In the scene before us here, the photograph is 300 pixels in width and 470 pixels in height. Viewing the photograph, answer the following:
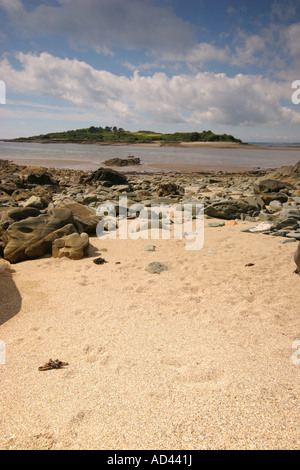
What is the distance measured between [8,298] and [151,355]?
2499mm

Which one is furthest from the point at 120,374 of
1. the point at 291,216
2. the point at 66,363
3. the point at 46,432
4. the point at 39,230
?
the point at 291,216

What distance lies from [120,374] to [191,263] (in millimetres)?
3196

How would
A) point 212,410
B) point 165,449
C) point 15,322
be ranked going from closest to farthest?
1. point 165,449
2. point 212,410
3. point 15,322

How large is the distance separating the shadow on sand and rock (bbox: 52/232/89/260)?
1133 mm

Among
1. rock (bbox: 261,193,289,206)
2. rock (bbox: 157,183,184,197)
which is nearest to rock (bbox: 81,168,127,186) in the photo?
rock (bbox: 157,183,184,197)

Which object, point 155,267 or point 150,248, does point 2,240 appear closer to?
point 150,248

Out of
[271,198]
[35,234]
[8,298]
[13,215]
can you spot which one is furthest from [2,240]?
[271,198]

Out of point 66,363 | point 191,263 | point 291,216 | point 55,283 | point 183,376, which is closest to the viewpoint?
point 183,376

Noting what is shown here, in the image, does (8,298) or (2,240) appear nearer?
(8,298)

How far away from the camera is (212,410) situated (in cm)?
229

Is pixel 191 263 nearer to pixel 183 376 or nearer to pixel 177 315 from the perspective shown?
pixel 177 315

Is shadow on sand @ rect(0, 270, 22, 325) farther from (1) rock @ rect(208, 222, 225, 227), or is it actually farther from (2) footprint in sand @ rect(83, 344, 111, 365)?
(1) rock @ rect(208, 222, 225, 227)

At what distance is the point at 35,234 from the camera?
6.11m

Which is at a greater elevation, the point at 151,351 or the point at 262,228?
the point at 262,228
